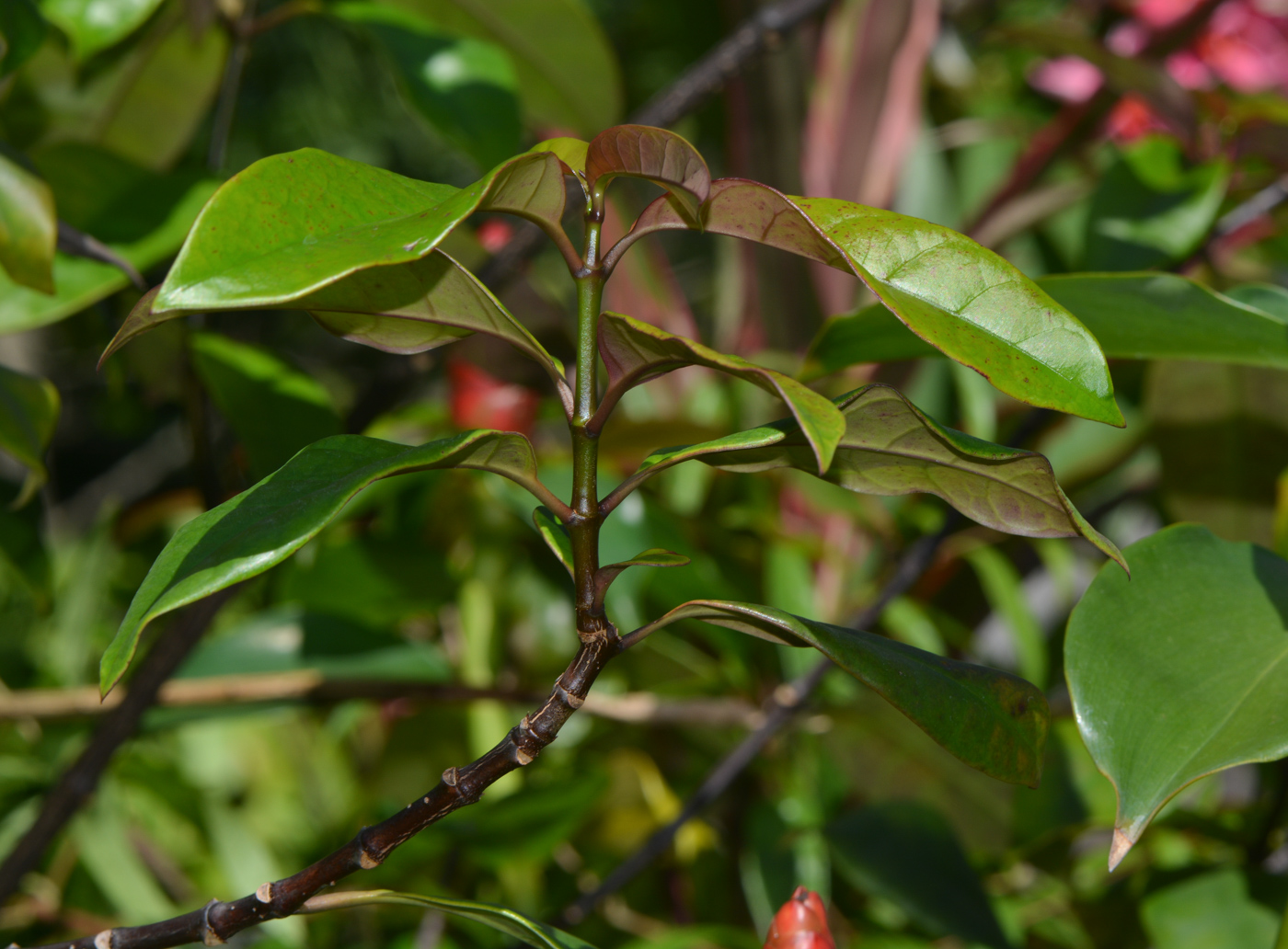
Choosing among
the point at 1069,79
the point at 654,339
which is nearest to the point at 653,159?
the point at 654,339

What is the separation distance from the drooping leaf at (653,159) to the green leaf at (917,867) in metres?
0.30

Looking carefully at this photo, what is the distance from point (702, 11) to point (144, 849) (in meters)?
0.75

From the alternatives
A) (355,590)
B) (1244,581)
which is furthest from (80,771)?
(1244,581)

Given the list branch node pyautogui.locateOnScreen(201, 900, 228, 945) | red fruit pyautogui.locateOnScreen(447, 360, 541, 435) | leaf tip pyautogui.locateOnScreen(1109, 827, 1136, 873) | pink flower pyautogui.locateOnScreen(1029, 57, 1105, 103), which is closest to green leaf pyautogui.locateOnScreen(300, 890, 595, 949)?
branch node pyautogui.locateOnScreen(201, 900, 228, 945)

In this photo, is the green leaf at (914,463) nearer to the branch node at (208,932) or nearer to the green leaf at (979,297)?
the green leaf at (979,297)

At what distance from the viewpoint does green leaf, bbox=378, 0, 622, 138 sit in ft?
1.59

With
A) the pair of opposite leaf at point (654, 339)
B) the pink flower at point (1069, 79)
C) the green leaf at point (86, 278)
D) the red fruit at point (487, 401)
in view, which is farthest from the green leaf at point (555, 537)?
the pink flower at point (1069, 79)

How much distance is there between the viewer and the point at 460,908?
22cm

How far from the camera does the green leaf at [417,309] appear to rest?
0.65ft

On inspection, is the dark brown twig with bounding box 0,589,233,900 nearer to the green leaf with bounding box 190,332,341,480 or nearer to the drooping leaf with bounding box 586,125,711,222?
the green leaf with bounding box 190,332,341,480

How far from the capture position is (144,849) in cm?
62

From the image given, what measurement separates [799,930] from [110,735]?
0.96ft

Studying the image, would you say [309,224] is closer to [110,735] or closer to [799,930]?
[799,930]

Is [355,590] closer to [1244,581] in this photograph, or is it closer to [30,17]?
[30,17]
